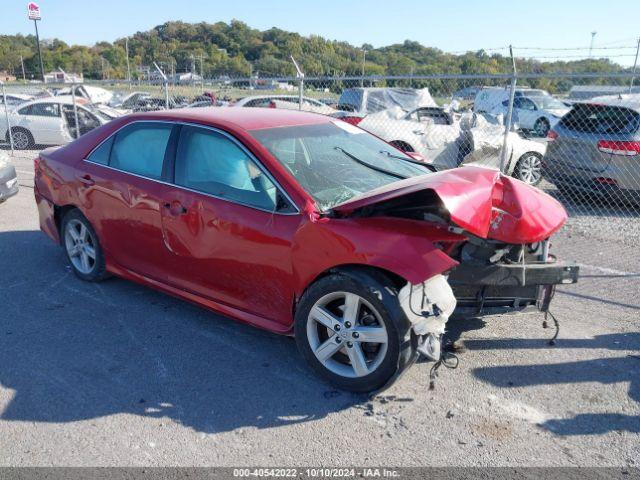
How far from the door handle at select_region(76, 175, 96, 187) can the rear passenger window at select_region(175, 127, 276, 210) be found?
106 centimetres

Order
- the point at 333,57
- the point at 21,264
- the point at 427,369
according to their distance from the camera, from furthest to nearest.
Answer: the point at 333,57
the point at 21,264
the point at 427,369

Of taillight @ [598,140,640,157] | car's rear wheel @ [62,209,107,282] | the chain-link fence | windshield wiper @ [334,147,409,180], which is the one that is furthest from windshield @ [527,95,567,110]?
car's rear wheel @ [62,209,107,282]

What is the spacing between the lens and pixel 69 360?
147 inches

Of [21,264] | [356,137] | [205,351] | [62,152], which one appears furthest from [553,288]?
[21,264]

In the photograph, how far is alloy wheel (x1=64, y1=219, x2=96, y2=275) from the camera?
498 centimetres

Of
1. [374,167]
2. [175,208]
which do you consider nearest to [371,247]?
[374,167]

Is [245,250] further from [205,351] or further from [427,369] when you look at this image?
[427,369]

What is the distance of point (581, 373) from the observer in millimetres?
3639

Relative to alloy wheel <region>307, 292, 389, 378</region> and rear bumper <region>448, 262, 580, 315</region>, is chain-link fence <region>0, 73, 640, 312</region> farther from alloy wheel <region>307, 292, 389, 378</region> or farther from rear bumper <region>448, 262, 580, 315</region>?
alloy wheel <region>307, 292, 389, 378</region>

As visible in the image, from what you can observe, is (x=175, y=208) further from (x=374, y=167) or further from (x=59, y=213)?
(x=59, y=213)

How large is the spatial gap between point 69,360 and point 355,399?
1.94m

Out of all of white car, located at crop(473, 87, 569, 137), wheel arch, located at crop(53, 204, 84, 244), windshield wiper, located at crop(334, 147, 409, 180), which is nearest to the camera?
windshield wiper, located at crop(334, 147, 409, 180)

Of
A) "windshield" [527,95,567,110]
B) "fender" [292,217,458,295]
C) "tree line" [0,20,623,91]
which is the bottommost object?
"fender" [292,217,458,295]

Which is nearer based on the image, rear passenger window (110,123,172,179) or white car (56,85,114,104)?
rear passenger window (110,123,172,179)
